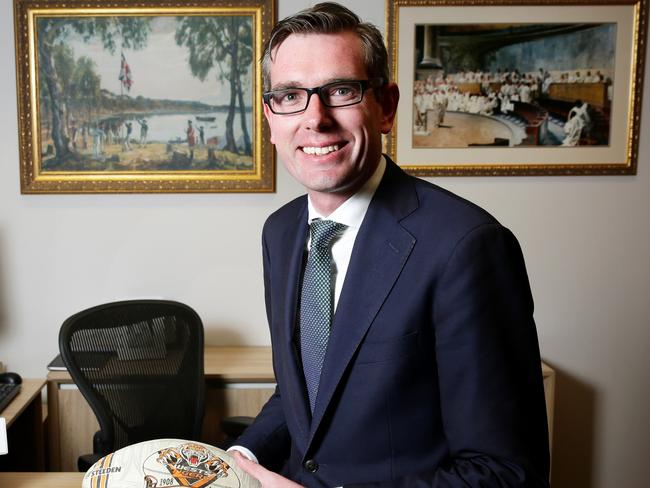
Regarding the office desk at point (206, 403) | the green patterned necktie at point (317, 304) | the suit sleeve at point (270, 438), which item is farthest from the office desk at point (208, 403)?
the green patterned necktie at point (317, 304)

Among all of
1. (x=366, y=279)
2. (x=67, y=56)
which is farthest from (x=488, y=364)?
(x=67, y=56)

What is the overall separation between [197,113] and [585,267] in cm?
181

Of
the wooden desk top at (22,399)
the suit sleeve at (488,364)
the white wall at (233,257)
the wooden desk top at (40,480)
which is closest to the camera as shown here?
the suit sleeve at (488,364)

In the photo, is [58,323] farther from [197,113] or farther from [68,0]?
[68,0]

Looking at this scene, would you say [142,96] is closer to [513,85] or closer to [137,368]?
[137,368]

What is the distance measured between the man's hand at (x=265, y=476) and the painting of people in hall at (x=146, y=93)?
1.65 meters

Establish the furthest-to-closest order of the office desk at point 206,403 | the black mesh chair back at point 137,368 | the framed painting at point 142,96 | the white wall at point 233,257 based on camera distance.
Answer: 1. the white wall at point 233,257
2. the framed painting at point 142,96
3. the office desk at point 206,403
4. the black mesh chair back at point 137,368

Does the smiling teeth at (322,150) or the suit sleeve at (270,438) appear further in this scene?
the suit sleeve at (270,438)

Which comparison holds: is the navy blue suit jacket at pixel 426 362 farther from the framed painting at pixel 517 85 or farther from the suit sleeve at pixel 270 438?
the framed painting at pixel 517 85

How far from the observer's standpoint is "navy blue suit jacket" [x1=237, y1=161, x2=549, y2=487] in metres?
0.98

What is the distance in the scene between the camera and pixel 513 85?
103 inches

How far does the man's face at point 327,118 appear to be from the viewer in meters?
1.10

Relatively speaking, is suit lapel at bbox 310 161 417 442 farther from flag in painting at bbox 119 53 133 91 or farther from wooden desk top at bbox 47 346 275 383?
flag in painting at bbox 119 53 133 91

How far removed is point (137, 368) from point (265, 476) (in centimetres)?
107
